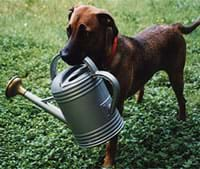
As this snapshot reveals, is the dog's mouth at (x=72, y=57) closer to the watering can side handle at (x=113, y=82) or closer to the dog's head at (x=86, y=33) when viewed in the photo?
the dog's head at (x=86, y=33)

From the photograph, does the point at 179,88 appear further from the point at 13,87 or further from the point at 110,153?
the point at 13,87

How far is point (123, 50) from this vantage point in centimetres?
501

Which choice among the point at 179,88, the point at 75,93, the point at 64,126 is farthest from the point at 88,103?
the point at 179,88

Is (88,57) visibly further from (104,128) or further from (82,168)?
(82,168)

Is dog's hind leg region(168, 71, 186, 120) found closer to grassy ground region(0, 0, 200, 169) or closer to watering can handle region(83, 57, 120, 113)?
grassy ground region(0, 0, 200, 169)

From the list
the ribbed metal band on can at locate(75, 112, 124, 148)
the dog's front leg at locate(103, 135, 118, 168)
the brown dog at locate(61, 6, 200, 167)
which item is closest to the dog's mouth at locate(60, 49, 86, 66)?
the brown dog at locate(61, 6, 200, 167)

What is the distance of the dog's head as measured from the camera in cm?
438

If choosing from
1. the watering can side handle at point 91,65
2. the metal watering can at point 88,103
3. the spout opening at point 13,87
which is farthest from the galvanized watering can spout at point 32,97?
the watering can side handle at point 91,65

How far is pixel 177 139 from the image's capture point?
17.4 ft

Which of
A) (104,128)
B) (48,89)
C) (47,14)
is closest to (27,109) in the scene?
(48,89)

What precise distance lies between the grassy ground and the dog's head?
3.63 ft

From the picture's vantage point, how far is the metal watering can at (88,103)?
156 inches

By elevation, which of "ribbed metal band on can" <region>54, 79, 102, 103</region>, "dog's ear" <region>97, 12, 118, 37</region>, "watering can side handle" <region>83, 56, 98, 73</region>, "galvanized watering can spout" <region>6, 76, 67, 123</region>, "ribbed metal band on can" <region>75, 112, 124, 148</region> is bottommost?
"ribbed metal band on can" <region>75, 112, 124, 148</region>

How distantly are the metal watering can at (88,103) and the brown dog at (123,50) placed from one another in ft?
0.94
